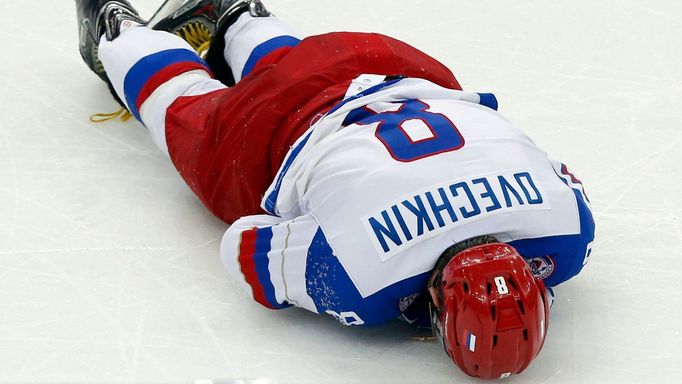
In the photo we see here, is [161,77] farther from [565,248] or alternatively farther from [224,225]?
[565,248]

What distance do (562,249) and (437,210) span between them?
267mm

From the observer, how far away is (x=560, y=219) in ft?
7.57

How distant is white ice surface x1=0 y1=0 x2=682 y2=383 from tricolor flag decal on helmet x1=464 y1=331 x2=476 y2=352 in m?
0.16

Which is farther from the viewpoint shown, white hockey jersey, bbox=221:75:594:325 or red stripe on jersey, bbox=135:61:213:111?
red stripe on jersey, bbox=135:61:213:111

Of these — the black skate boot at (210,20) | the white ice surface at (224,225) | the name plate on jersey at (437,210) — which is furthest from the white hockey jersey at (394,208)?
the black skate boot at (210,20)

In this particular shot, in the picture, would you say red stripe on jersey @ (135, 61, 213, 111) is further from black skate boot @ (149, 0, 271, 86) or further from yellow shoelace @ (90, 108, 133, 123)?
yellow shoelace @ (90, 108, 133, 123)

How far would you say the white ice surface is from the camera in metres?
2.39

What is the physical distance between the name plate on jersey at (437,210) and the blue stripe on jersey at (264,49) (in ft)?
2.94

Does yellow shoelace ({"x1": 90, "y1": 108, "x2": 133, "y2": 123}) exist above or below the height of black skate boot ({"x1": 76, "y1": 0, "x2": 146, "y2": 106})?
below

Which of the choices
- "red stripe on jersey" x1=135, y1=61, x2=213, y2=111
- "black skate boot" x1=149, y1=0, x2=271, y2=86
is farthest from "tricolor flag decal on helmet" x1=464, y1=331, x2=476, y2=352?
"black skate boot" x1=149, y1=0, x2=271, y2=86

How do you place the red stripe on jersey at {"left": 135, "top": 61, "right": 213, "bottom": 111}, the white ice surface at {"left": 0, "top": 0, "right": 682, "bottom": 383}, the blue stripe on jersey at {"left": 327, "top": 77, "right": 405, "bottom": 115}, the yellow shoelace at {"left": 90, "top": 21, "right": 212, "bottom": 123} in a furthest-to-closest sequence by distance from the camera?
the yellow shoelace at {"left": 90, "top": 21, "right": 212, "bottom": 123}
the red stripe on jersey at {"left": 135, "top": 61, "right": 213, "bottom": 111}
the blue stripe on jersey at {"left": 327, "top": 77, "right": 405, "bottom": 115}
the white ice surface at {"left": 0, "top": 0, "right": 682, "bottom": 383}

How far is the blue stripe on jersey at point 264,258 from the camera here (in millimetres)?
2389

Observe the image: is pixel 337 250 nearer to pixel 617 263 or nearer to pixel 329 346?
pixel 329 346

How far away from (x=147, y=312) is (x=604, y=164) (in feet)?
3.95
